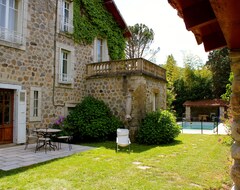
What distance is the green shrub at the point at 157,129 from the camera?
11.0 meters

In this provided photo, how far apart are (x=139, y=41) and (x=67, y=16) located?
1862cm

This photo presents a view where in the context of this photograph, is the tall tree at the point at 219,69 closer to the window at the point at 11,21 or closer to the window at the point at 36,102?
the window at the point at 36,102

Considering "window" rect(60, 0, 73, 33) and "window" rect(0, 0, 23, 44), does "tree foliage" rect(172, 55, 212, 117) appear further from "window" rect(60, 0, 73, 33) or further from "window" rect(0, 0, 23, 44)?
"window" rect(0, 0, 23, 44)

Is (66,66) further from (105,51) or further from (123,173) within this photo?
(123,173)

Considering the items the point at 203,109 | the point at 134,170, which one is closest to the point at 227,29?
the point at 134,170

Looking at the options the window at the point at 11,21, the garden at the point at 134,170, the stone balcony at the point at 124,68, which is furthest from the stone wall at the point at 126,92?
the window at the point at 11,21

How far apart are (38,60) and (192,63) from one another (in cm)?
3060

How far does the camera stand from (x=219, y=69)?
30.6 meters

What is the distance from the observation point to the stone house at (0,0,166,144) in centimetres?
959

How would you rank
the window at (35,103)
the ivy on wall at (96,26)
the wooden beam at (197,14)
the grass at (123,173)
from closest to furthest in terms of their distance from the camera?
1. the wooden beam at (197,14)
2. the grass at (123,173)
3. the window at (35,103)
4. the ivy on wall at (96,26)

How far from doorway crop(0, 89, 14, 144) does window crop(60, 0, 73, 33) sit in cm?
462

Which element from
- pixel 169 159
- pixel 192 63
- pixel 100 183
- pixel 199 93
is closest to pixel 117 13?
pixel 169 159

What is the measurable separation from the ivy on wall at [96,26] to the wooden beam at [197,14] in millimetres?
11061

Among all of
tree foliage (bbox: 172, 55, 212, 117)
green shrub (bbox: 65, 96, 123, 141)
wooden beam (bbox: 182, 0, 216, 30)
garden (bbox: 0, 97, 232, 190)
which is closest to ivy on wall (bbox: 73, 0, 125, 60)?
green shrub (bbox: 65, 96, 123, 141)
